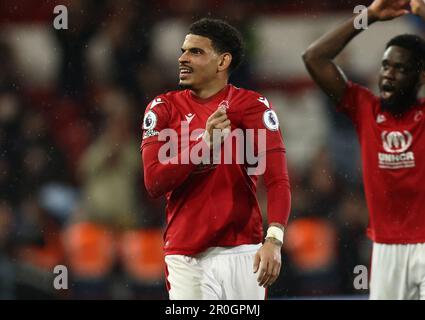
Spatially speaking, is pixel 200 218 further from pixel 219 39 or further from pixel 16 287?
pixel 16 287

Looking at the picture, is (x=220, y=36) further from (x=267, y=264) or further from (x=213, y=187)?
(x=267, y=264)

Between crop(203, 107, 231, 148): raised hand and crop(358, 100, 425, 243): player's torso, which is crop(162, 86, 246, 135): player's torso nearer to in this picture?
crop(203, 107, 231, 148): raised hand

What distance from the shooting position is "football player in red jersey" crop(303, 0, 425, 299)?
5113 mm

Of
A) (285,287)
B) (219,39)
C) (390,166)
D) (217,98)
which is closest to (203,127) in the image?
(217,98)

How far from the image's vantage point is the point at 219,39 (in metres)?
4.59

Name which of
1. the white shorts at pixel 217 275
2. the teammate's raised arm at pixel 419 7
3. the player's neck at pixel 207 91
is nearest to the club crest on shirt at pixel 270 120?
the player's neck at pixel 207 91

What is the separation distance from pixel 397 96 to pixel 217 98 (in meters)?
1.18

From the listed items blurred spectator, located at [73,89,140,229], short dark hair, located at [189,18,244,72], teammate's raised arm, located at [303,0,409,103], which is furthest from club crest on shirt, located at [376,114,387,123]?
blurred spectator, located at [73,89,140,229]

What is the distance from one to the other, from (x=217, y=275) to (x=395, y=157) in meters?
1.33

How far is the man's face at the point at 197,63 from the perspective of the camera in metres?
4.48

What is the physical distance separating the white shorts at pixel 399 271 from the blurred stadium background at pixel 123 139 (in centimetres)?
231

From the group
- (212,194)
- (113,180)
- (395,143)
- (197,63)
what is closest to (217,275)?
(212,194)

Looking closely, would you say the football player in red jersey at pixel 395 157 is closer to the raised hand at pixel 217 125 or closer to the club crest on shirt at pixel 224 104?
the club crest on shirt at pixel 224 104

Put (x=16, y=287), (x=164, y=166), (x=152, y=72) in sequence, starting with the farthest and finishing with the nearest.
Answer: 1. (x=152, y=72)
2. (x=16, y=287)
3. (x=164, y=166)
